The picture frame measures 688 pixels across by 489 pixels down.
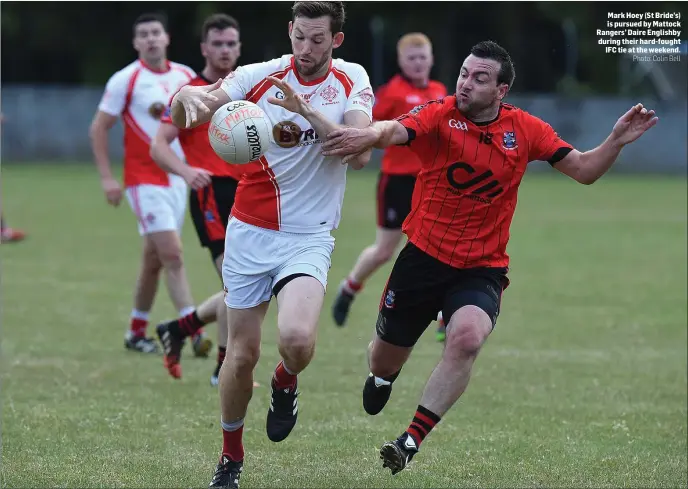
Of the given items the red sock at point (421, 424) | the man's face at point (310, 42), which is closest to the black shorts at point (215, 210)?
the man's face at point (310, 42)

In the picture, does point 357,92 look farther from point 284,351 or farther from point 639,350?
point 639,350

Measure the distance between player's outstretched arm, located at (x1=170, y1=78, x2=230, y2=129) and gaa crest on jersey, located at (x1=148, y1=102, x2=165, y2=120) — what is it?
359 cm

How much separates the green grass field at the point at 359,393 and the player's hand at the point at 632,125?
173 centimetres

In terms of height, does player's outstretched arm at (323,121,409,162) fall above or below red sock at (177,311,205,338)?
above

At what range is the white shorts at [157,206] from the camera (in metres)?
8.90

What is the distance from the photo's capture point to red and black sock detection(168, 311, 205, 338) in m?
8.06

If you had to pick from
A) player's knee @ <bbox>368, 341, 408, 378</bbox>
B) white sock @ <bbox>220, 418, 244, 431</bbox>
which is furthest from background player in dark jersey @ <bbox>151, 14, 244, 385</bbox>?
white sock @ <bbox>220, 418, 244, 431</bbox>

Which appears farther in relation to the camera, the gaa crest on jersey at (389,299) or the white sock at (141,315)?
the white sock at (141,315)

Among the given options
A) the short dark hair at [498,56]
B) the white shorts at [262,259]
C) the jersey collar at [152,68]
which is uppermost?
the short dark hair at [498,56]

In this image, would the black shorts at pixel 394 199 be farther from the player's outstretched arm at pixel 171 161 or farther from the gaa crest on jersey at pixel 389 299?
the gaa crest on jersey at pixel 389 299

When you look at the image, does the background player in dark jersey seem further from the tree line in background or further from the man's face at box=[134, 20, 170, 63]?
the tree line in background

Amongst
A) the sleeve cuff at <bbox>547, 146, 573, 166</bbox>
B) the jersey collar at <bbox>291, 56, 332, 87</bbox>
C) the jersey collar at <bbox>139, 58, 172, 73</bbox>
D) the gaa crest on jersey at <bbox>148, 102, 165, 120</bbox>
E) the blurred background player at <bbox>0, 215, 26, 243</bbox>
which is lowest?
the blurred background player at <bbox>0, 215, 26, 243</bbox>

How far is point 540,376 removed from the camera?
843cm

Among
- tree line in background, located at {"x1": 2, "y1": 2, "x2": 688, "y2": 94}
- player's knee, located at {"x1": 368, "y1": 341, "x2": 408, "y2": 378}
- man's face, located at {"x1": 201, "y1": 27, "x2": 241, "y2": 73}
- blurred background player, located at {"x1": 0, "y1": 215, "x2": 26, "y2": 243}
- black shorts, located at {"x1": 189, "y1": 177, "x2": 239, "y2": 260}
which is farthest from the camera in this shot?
tree line in background, located at {"x1": 2, "y1": 2, "x2": 688, "y2": 94}
